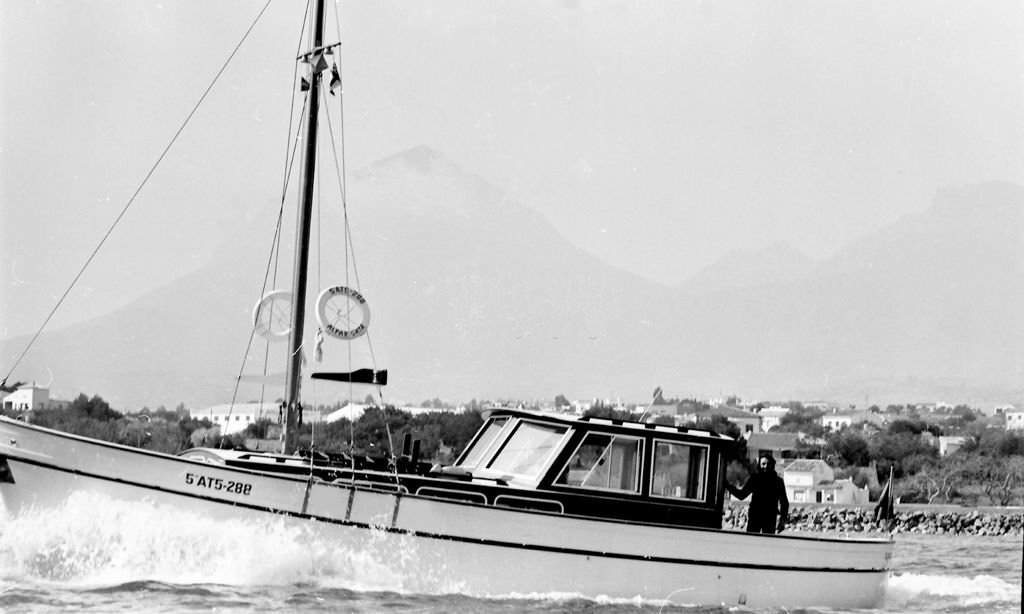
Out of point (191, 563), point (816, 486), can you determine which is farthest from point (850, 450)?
point (191, 563)

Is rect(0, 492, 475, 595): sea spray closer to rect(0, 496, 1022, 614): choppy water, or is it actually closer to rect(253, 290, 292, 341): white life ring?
rect(0, 496, 1022, 614): choppy water

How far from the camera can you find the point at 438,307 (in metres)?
170

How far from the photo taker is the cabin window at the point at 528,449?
14.0 meters

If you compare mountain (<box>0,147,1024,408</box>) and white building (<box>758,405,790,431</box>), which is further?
mountain (<box>0,147,1024,408</box>)

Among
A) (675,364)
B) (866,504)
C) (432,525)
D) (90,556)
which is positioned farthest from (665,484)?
(675,364)

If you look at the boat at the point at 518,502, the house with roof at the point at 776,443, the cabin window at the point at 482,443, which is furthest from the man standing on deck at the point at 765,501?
the house with roof at the point at 776,443

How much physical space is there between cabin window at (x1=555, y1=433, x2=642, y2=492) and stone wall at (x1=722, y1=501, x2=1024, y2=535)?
2999 cm

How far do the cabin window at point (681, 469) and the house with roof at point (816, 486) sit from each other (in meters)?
45.0

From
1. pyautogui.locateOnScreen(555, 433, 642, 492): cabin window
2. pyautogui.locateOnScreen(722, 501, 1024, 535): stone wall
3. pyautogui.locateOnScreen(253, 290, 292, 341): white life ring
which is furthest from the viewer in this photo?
pyautogui.locateOnScreen(722, 501, 1024, 535): stone wall

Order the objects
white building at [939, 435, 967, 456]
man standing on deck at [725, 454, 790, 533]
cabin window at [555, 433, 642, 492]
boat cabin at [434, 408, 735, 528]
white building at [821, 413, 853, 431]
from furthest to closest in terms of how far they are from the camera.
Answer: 1. white building at [821, 413, 853, 431]
2. white building at [939, 435, 967, 456]
3. man standing on deck at [725, 454, 790, 533]
4. cabin window at [555, 433, 642, 492]
5. boat cabin at [434, 408, 735, 528]

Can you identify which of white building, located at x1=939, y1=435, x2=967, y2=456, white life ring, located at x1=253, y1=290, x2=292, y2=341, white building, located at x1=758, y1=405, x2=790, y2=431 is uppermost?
white building, located at x1=758, y1=405, x2=790, y2=431

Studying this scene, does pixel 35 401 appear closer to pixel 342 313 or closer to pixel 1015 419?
pixel 342 313

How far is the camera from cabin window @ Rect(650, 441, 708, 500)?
14.1 meters

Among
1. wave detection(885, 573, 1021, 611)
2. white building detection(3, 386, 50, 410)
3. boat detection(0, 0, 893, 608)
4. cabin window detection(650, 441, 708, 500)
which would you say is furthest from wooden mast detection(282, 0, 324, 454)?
white building detection(3, 386, 50, 410)
